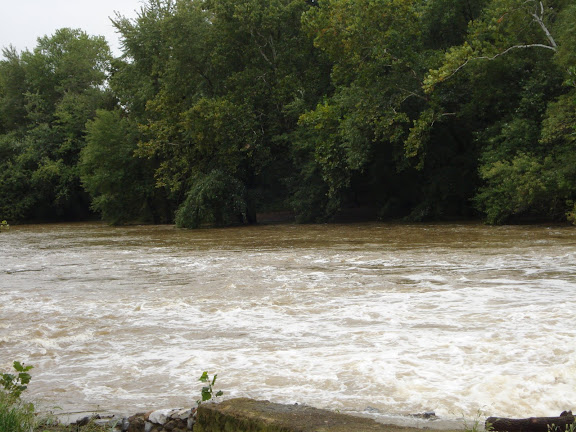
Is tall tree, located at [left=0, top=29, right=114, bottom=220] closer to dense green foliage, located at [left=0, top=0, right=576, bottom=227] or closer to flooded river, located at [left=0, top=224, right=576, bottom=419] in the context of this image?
dense green foliage, located at [left=0, top=0, right=576, bottom=227]

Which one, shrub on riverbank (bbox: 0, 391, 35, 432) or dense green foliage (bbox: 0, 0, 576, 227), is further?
dense green foliage (bbox: 0, 0, 576, 227)

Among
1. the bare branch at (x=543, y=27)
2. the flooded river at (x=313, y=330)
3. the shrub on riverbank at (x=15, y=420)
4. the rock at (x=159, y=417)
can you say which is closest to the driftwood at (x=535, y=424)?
the flooded river at (x=313, y=330)

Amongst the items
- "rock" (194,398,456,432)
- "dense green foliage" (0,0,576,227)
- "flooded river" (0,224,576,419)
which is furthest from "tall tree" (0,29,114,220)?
"rock" (194,398,456,432)

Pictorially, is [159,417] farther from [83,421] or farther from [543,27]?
[543,27]

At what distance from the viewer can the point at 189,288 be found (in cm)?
1140

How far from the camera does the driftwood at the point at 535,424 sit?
11.4 ft

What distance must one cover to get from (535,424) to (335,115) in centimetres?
2354

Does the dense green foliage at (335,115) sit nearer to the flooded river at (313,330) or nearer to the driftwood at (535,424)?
the flooded river at (313,330)

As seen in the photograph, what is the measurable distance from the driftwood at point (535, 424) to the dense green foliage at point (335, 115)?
1807cm

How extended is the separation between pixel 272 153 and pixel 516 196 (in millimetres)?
13775

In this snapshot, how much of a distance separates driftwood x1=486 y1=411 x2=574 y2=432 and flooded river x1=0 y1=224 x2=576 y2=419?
0.89 meters

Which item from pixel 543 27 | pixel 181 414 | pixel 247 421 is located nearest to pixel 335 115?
pixel 543 27

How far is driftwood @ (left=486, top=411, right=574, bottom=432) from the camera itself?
136 inches

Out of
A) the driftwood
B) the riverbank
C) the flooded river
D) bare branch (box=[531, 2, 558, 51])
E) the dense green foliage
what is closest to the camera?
the driftwood
